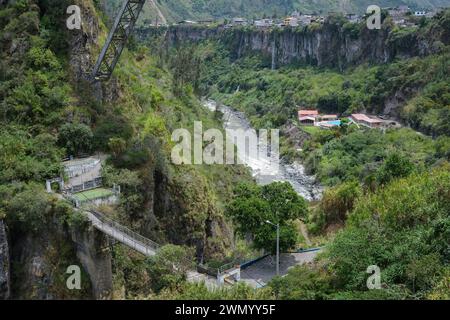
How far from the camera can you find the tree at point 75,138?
29.7m

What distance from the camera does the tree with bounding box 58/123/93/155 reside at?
97.5ft

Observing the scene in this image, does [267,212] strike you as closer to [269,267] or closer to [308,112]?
[269,267]

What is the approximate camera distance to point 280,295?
19656 millimetres

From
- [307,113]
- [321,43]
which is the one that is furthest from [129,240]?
[321,43]

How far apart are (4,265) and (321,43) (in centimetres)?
10681

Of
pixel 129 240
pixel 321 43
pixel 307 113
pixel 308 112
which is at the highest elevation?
pixel 321 43

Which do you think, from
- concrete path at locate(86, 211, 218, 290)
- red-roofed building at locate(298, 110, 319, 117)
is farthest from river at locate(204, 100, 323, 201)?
concrete path at locate(86, 211, 218, 290)

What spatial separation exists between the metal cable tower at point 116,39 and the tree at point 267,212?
475 inches

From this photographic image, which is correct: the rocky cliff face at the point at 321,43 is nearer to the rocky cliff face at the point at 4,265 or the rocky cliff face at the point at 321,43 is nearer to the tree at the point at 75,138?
the tree at the point at 75,138

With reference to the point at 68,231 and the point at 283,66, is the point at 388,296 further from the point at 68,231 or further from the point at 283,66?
the point at 283,66

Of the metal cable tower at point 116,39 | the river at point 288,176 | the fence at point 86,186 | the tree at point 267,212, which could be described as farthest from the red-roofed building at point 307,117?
the fence at point 86,186

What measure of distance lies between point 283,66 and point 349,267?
113560 mm

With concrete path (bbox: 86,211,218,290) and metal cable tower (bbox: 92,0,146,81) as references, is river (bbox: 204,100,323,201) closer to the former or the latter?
metal cable tower (bbox: 92,0,146,81)

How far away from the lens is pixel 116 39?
32.2 m
